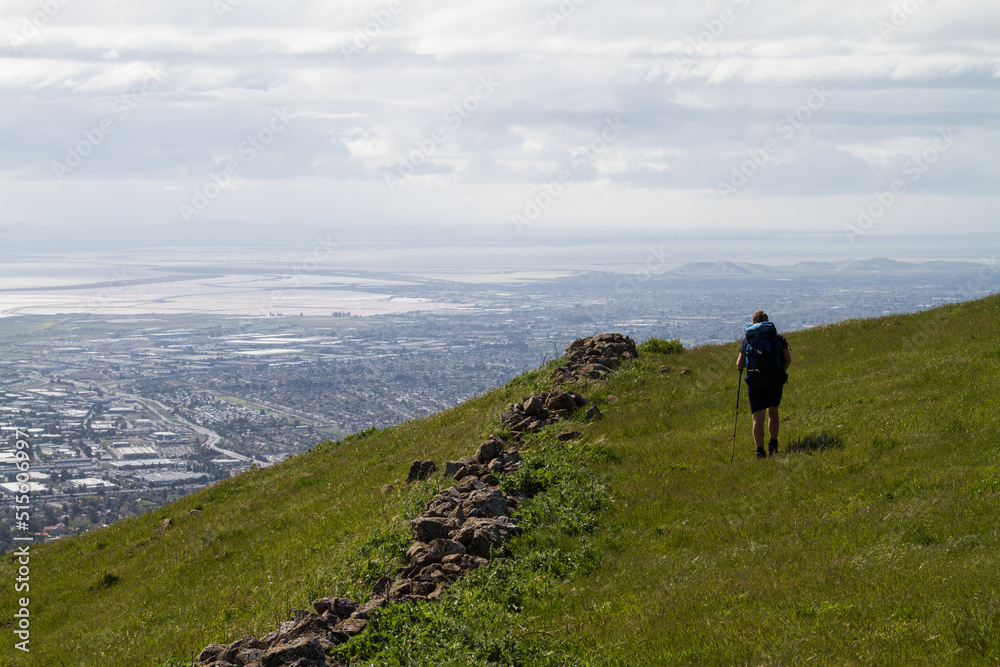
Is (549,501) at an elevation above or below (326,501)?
above

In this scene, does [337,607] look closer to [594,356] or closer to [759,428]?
[759,428]

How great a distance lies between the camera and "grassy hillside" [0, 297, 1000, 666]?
6.82m

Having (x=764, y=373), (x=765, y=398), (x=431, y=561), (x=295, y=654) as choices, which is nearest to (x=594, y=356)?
(x=764, y=373)

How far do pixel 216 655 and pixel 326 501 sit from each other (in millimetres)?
9851

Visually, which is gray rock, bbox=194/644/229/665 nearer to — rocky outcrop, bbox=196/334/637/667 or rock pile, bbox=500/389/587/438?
rocky outcrop, bbox=196/334/637/667

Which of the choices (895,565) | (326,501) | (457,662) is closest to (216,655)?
(457,662)

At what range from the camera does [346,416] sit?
74.9 metres

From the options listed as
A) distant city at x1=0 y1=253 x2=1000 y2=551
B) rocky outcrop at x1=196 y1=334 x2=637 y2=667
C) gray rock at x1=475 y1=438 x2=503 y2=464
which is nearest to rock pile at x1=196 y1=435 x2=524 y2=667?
rocky outcrop at x1=196 y1=334 x2=637 y2=667

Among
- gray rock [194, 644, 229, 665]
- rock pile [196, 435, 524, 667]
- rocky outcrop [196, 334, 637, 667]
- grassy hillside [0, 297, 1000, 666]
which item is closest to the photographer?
grassy hillside [0, 297, 1000, 666]

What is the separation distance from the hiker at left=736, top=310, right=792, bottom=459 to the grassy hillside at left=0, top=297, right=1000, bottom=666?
1.67 ft

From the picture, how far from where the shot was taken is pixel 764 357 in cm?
1300

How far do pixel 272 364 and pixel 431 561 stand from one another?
106837mm

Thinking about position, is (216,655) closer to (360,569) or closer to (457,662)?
(360,569)

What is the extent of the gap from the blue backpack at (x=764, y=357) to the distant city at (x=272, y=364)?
33.1 feet
